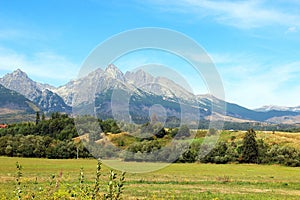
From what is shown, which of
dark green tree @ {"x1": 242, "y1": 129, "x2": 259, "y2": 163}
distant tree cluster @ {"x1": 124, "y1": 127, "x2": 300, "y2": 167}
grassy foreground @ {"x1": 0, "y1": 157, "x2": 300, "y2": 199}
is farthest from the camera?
dark green tree @ {"x1": 242, "y1": 129, "x2": 259, "y2": 163}

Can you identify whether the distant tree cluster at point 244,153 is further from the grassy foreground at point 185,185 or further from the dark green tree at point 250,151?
the grassy foreground at point 185,185

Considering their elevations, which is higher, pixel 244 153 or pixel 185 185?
pixel 185 185

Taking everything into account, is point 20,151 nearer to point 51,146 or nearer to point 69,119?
point 51,146

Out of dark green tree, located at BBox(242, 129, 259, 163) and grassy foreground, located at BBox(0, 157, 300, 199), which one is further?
dark green tree, located at BBox(242, 129, 259, 163)

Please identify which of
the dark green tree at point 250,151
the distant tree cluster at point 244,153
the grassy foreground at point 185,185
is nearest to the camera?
the grassy foreground at point 185,185

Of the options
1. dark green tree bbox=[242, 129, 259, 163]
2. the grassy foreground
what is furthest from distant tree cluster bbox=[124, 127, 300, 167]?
the grassy foreground

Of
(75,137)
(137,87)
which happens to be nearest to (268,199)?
(137,87)

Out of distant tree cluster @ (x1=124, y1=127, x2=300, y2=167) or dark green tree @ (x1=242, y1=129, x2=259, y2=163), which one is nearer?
distant tree cluster @ (x1=124, y1=127, x2=300, y2=167)

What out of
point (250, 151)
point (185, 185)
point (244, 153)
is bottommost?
Answer: point (244, 153)

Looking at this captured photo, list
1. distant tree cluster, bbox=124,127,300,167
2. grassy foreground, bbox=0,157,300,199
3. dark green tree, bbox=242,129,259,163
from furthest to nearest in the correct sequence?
1. dark green tree, bbox=242,129,259,163
2. distant tree cluster, bbox=124,127,300,167
3. grassy foreground, bbox=0,157,300,199

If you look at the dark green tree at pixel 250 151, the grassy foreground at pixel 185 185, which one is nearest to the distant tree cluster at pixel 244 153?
the dark green tree at pixel 250 151

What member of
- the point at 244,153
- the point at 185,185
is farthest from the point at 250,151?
the point at 185,185

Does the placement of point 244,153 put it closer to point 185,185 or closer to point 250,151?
point 250,151

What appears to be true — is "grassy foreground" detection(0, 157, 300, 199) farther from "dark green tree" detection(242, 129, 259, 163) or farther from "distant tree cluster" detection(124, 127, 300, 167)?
"dark green tree" detection(242, 129, 259, 163)
